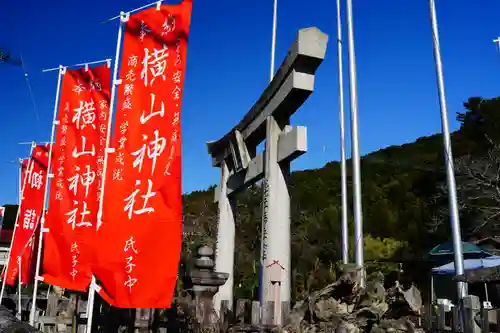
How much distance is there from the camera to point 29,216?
13516mm

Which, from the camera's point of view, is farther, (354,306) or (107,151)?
(107,151)

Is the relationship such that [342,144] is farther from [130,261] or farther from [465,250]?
[130,261]

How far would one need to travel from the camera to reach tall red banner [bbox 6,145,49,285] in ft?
43.5

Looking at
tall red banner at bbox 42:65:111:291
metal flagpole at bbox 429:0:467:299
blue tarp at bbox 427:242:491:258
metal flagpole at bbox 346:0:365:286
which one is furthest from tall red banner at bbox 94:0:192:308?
blue tarp at bbox 427:242:491:258

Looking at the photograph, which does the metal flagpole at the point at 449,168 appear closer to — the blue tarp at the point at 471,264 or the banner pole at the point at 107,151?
the blue tarp at the point at 471,264

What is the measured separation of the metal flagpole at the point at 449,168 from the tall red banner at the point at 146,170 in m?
7.97

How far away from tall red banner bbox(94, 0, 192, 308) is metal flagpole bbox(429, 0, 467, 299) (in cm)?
797

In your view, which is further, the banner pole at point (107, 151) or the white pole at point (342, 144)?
the white pole at point (342, 144)

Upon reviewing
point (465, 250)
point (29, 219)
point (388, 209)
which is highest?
point (388, 209)

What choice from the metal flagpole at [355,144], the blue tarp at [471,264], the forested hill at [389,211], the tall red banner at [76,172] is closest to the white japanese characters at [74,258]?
the tall red banner at [76,172]

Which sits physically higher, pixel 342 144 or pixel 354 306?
pixel 342 144

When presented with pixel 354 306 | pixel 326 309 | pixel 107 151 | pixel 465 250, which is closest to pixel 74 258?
pixel 107 151

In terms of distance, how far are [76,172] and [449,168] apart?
29.7 ft

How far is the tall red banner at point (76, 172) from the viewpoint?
8352 millimetres
